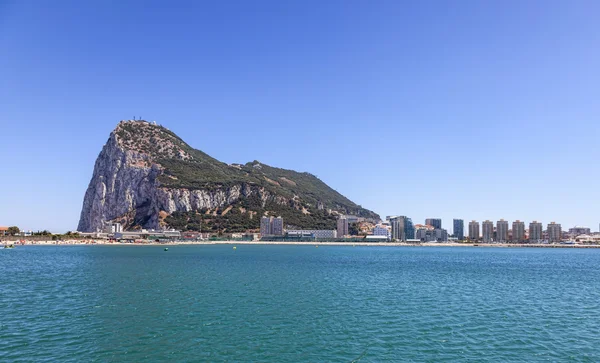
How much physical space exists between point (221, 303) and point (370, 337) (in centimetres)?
1390

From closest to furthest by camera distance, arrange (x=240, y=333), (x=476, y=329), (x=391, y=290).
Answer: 1. (x=240, y=333)
2. (x=476, y=329)
3. (x=391, y=290)

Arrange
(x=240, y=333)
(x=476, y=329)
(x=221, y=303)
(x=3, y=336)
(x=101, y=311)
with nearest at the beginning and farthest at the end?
(x=3, y=336)
(x=240, y=333)
(x=476, y=329)
(x=101, y=311)
(x=221, y=303)

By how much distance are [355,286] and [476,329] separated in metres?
19.8

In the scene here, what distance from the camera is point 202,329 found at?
2455cm

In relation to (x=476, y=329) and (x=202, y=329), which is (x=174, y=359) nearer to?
(x=202, y=329)

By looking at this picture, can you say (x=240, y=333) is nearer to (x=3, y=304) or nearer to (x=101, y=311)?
(x=101, y=311)

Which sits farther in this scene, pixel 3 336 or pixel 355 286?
pixel 355 286

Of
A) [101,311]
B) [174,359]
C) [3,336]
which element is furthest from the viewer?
[101,311]

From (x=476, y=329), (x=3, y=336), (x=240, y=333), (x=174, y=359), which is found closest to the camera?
(x=174, y=359)

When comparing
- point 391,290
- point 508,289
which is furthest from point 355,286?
point 508,289

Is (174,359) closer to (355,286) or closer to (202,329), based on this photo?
(202,329)

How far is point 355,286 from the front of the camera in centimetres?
4459

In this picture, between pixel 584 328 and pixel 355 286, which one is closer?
pixel 584 328

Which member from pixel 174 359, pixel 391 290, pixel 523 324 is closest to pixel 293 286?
pixel 391 290
